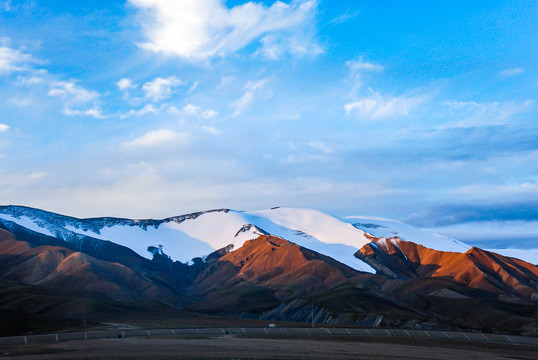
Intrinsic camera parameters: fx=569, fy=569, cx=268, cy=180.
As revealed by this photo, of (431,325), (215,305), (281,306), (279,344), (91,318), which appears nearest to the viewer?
(279,344)

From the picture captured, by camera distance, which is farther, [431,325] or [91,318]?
[91,318]

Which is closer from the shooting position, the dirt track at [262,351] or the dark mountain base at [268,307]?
the dirt track at [262,351]

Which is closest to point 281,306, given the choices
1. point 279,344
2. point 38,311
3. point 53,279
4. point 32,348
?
point 38,311

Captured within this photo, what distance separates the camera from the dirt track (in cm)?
4934

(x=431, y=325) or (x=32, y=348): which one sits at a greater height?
(x=32, y=348)

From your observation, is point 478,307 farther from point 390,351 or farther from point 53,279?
point 53,279

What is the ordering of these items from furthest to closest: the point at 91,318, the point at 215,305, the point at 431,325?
the point at 215,305 → the point at 91,318 → the point at 431,325

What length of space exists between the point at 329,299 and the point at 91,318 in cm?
5877

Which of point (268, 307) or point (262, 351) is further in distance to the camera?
point (268, 307)

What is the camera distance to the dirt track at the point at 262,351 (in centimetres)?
4934

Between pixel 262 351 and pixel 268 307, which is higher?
pixel 262 351

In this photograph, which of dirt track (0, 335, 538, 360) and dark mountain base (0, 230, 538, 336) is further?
dark mountain base (0, 230, 538, 336)

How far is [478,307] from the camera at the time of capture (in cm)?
14138

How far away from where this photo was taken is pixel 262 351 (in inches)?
2124
